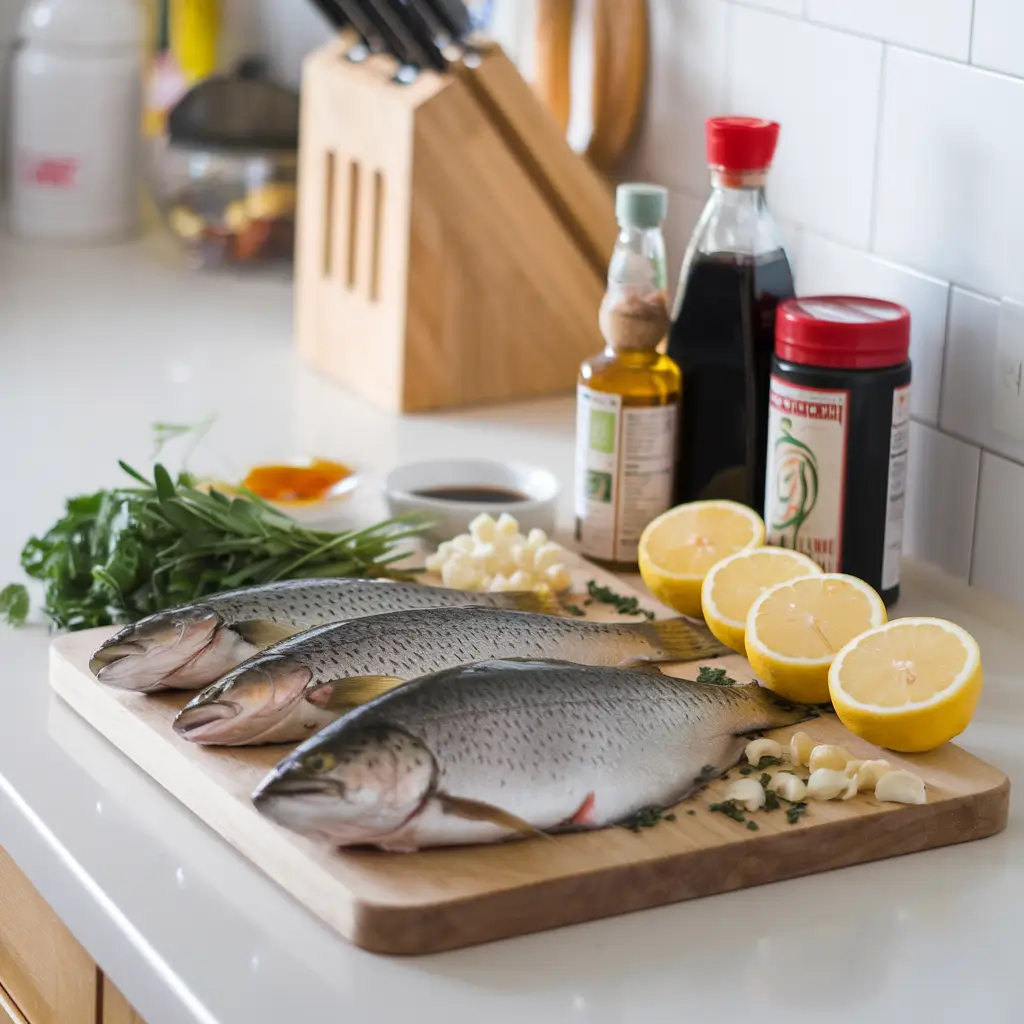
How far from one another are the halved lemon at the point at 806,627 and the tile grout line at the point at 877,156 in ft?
1.48

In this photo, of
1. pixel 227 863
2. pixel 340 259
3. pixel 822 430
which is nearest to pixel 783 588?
pixel 822 430

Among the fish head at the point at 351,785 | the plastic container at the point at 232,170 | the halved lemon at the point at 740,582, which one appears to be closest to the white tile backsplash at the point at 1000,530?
the halved lemon at the point at 740,582

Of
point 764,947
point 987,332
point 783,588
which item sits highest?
point 987,332

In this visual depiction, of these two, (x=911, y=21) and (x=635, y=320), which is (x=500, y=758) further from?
(x=911, y=21)

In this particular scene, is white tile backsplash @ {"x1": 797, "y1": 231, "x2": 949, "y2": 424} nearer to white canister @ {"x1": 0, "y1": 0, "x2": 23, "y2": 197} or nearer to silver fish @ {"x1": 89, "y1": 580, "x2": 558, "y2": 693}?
silver fish @ {"x1": 89, "y1": 580, "x2": 558, "y2": 693}

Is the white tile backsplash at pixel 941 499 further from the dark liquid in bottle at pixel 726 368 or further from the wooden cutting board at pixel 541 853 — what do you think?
the wooden cutting board at pixel 541 853

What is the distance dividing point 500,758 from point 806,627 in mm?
296

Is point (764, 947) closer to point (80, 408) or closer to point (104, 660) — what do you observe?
point (104, 660)

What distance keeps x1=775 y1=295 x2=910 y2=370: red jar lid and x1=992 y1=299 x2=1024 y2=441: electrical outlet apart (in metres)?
0.11

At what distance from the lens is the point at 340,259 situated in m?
1.95

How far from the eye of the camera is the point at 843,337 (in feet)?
4.16

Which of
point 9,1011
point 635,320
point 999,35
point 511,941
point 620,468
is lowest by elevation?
point 9,1011

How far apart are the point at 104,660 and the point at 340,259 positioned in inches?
36.2

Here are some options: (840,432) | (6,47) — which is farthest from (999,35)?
(6,47)
